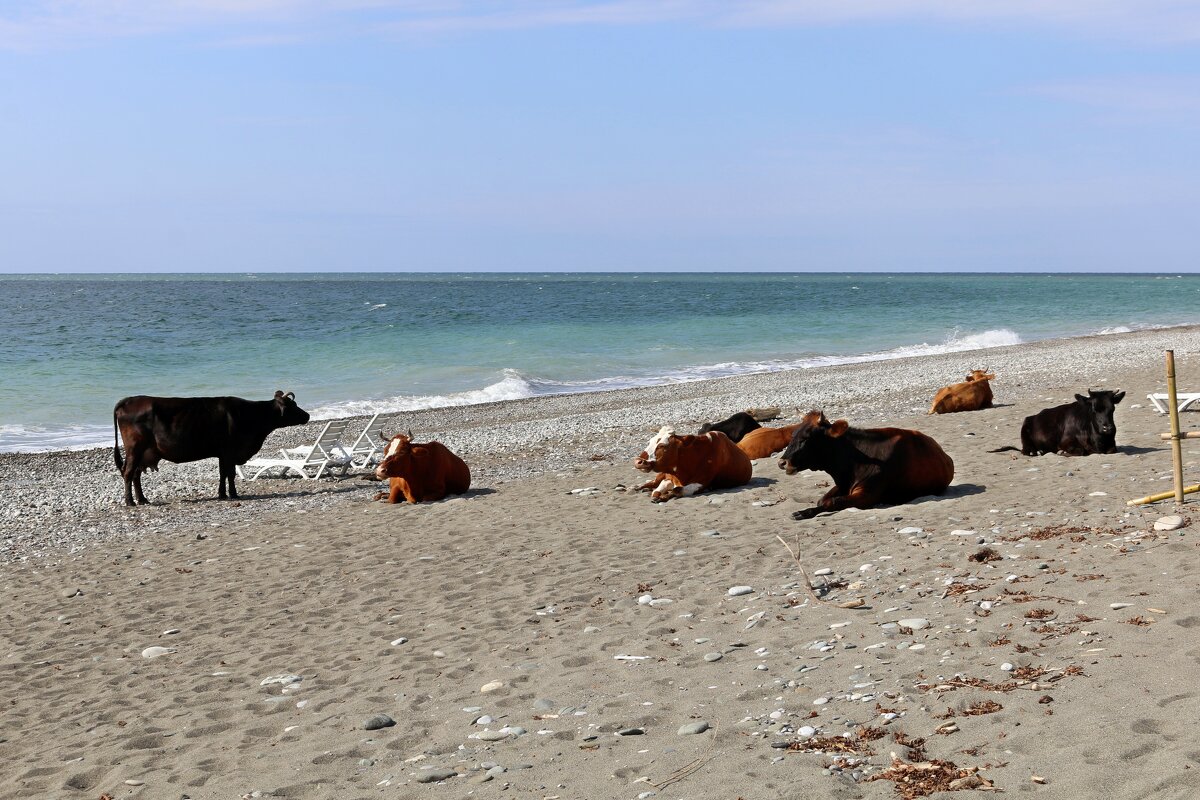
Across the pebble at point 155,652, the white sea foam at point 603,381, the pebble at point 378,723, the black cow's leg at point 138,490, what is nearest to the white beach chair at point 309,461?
the black cow's leg at point 138,490

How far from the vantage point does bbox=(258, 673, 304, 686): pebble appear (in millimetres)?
7234

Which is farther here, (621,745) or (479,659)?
(479,659)

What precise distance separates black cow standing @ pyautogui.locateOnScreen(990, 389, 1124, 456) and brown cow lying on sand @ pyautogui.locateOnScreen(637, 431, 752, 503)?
3534 millimetres

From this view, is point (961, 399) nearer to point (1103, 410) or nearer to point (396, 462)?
point (1103, 410)

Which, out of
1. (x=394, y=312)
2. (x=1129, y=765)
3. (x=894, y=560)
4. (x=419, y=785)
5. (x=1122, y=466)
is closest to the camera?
(x=1129, y=765)

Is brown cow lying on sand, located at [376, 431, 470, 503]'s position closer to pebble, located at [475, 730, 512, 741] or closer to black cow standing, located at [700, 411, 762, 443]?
black cow standing, located at [700, 411, 762, 443]

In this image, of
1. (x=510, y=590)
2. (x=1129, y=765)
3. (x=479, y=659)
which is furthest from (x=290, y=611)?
(x=1129, y=765)

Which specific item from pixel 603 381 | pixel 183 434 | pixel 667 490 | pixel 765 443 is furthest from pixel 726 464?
pixel 603 381

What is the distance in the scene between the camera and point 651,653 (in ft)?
23.1

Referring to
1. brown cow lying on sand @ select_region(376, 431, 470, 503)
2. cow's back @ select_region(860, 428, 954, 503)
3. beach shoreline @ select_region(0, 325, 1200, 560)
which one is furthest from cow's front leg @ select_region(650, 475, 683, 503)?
beach shoreline @ select_region(0, 325, 1200, 560)

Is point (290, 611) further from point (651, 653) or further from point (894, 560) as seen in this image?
point (894, 560)

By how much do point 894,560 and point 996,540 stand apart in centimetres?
88

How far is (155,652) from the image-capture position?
324 inches

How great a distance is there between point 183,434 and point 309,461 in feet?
6.92
